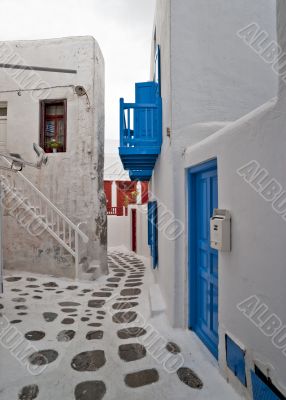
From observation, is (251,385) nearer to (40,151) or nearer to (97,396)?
(97,396)

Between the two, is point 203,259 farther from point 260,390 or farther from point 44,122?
point 44,122

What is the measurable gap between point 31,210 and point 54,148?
200cm

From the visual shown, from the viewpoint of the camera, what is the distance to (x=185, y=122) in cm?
376

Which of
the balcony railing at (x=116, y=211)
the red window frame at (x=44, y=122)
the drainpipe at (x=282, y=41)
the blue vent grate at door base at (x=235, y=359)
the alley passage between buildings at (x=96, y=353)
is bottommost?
the alley passage between buildings at (x=96, y=353)

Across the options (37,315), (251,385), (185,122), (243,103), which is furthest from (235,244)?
(37,315)

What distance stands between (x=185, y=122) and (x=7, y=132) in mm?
6266

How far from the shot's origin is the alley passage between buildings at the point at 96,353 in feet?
8.34

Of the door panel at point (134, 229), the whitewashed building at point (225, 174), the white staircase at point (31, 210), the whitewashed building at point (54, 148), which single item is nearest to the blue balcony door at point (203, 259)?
the whitewashed building at point (225, 174)

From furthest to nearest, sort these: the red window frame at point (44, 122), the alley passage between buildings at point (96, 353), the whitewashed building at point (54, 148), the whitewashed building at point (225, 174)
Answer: the red window frame at point (44, 122) → the whitewashed building at point (54, 148) → the alley passage between buildings at point (96, 353) → the whitewashed building at point (225, 174)

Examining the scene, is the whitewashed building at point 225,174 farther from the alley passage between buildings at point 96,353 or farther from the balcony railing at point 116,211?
the balcony railing at point 116,211

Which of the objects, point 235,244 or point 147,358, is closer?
point 235,244

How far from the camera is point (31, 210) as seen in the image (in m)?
6.87

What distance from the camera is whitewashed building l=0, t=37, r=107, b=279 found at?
7.41 metres

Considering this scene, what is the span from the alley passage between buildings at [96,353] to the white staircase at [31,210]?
208cm
